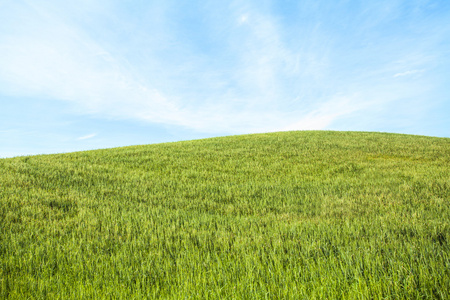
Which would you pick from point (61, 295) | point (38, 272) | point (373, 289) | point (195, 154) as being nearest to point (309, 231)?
point (373, 289)

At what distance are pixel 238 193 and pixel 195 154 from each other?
419 inches

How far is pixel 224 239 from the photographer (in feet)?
14.6

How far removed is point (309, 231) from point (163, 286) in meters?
2.78

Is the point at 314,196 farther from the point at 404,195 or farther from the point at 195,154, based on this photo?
the point at 195,154

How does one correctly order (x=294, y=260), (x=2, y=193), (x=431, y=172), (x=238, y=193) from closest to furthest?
1. (x=294, y=260)
2. (x=2, y=193)
3. (x=238, y=193)
4. (x=431, y=172)

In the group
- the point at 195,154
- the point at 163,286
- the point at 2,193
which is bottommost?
the point at 163,286

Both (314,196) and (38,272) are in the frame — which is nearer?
(38,272)

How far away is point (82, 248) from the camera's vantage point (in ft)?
14.7

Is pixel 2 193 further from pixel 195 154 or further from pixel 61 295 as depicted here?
pixel 195 154

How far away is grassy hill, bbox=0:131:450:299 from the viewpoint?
283 centimetres

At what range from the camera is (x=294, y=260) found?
3459 millimetres

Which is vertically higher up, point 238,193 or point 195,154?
point 195,154

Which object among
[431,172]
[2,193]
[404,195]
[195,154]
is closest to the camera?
[404,195]

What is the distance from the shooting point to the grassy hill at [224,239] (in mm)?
2828
